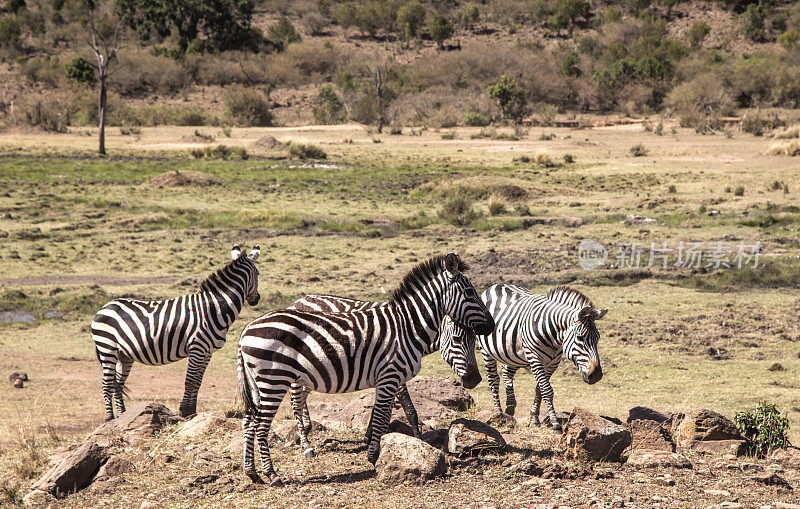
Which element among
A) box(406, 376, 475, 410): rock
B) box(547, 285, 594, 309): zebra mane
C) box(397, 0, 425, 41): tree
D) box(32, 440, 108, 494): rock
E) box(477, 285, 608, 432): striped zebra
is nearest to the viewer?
box(32, 440, 108, 494): rock

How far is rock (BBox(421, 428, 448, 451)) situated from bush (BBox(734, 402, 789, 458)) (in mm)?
2914

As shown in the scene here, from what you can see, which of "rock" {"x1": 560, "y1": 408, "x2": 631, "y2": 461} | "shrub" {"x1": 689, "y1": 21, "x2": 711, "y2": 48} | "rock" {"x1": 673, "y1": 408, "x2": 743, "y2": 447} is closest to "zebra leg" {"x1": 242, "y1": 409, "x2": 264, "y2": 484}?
"rock" {"x1": 560, "y1": 408, "x2": 631, "y2": 461}

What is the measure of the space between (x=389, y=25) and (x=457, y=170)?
60851 mm

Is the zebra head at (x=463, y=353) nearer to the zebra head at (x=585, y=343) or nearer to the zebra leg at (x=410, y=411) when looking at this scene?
the zebra leg at (x=410, y=411)

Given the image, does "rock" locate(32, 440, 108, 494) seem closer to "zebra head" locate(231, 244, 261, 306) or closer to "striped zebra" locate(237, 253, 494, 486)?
"striped zebra" locate(237, 253, 494, 486)

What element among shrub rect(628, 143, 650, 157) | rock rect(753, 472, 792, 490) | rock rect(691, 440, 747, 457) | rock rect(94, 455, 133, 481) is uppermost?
shrub rect(628, 143, 650, 157)

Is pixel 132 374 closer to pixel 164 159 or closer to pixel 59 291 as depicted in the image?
pixel 59 291

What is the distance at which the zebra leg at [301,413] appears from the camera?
7473mm

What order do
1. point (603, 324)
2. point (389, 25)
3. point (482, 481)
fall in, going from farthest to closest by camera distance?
1. point (389, 25)
2. point (603, 324)
3. point (482, 481)

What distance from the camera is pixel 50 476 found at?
23.1 ft

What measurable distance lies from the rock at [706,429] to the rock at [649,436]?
17 cm

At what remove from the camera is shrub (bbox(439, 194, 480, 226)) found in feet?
79.1

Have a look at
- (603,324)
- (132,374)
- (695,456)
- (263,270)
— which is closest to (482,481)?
(695,456)

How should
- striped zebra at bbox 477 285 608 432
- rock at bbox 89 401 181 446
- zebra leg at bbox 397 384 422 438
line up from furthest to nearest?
rock at bbox 89 401 181 446 < striped zebra at bbox 477 285 608 432 < zebra leg at bbox 397 384 422 438
